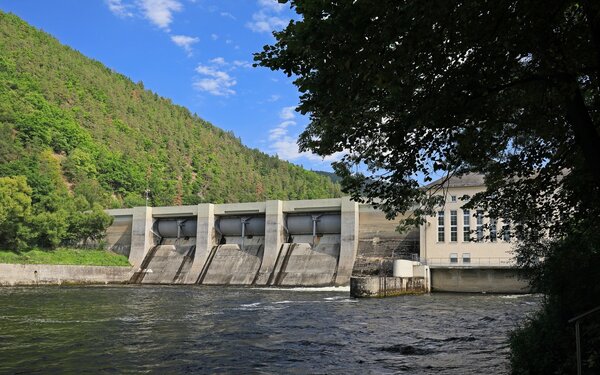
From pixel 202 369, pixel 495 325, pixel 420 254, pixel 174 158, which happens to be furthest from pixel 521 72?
pixel 174 158

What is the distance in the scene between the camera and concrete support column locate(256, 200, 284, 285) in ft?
178

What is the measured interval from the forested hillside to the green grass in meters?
15.2

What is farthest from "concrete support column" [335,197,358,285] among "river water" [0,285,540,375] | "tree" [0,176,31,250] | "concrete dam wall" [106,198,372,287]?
"tree" [0,176,31,250]

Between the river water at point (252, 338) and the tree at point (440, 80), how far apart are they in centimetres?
565

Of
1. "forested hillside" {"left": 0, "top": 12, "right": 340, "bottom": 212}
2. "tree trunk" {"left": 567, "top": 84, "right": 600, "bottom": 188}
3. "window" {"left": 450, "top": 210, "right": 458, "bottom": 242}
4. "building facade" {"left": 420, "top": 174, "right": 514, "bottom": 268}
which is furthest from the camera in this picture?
"forested hillside" {"left": 0, "top": 12, "right": 340, "bottom": 212}

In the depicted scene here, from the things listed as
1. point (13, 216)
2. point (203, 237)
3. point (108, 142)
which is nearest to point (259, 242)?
point (203, 237)

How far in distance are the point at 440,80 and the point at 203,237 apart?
2159 inches

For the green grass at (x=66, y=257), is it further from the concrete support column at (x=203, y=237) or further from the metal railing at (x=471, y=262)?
the metal railing at (x=471, y=262)

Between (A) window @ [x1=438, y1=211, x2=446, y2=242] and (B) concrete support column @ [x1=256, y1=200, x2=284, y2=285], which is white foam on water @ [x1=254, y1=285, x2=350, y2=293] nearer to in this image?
(B) concrete support column @ [x1=256, y1=200, x2=284, y2=285]

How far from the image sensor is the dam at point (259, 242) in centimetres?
5166

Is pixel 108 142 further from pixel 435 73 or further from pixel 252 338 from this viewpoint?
pixel 435 73

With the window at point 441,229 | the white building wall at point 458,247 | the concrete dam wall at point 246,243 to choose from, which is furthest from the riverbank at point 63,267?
the window at point 441,229

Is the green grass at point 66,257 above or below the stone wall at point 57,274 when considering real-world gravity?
above

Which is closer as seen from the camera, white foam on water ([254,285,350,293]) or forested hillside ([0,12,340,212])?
white foam on water ([254,285,350,293])
